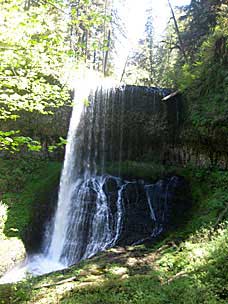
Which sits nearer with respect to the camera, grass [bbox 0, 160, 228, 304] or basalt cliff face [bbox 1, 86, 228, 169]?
grass [bbox 0, 160, 228, 304]

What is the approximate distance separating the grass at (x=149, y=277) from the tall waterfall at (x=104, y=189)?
1.59 metres

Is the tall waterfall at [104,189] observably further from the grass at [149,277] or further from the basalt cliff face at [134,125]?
the grass at [149,277]

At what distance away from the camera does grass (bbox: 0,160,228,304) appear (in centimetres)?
437

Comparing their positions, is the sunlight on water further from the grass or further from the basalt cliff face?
the grass

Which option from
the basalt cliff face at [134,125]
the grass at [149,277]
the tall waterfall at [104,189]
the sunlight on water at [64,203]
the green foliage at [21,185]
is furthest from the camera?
the basalt cliff face at [134,125]

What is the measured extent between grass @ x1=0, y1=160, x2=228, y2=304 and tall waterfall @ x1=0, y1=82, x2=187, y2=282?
1585 millimetres

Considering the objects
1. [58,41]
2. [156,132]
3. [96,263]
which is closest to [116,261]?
[96,263]

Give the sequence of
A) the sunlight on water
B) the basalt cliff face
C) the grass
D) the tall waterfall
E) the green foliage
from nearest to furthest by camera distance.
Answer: the grass, the sunlight on water, the tall waterfall, the green foliage, the basalt cliff face

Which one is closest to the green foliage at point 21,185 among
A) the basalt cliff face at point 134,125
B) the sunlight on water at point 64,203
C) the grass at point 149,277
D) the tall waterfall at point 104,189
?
the sunlight on water at point 64,203

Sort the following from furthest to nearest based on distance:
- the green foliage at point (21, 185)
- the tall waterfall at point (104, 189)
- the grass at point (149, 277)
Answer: the green foliage at point (21, 185)
the tall waterfall at point (104, 189)
the grass at point (149, 277)

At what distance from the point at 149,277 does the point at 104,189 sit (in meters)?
6.07

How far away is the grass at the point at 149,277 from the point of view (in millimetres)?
4371

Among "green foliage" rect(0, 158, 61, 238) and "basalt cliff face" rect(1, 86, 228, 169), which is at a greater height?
"basalt cliff face" rect(1, 86, 228, 169)

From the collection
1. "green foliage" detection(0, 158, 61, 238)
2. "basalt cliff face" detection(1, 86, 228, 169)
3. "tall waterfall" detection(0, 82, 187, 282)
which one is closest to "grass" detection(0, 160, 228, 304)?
"tall waterfall" detection(0, 82, 187, 282)
